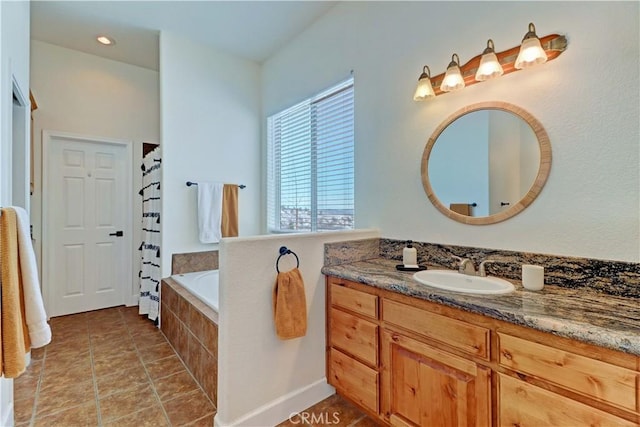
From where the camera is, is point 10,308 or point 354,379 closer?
point 10,308

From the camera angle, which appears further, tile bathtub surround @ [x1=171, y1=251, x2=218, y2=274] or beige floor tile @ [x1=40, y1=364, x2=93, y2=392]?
tile bathtub surround @ [x1=171, y1=251, x2=218, y2=274]

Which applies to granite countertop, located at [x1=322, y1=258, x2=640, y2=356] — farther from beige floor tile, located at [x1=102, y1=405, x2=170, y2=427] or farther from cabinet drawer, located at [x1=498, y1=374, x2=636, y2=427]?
beige floor tile, located at [x1=102, y1=405, x2=170, y2=427]

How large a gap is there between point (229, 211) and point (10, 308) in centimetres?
216

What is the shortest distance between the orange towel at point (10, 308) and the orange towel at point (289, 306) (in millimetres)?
1070

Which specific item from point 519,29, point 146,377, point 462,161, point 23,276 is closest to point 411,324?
point 462,161

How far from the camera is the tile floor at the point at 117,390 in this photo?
1.68 metres

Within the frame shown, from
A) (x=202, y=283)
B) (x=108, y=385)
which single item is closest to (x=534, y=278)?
(x=202, y=283)

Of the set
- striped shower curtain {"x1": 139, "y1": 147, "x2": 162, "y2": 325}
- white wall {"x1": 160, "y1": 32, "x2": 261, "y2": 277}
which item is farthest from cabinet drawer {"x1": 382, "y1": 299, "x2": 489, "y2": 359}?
striped shower curtain {"x1": 139, "y1": 147, "x2": 162, "y2": 325}

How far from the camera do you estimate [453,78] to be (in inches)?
65.9

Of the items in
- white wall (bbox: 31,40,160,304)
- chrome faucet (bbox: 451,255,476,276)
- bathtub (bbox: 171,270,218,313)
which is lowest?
bathtub (bbox: 171,270,218,313)

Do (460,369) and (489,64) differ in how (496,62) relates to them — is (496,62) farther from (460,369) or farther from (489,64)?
(460,369)

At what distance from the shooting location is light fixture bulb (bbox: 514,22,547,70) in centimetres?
138

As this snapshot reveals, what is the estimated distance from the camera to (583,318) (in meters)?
0.98

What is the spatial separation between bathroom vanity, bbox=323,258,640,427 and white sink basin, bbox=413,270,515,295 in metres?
0.05
